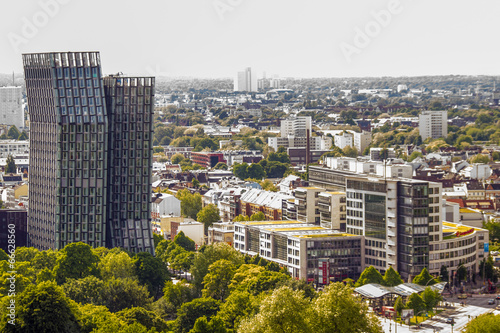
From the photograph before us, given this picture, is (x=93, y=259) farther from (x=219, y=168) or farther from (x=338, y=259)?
(x=219, y=168)

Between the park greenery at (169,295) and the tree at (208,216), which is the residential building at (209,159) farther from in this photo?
the park greenery at (169,295)

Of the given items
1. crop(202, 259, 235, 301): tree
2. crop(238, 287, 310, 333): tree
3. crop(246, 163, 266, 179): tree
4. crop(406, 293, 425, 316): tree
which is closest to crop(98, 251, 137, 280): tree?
crop(202, 259, 235, 301): tree

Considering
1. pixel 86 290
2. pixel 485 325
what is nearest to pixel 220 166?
pixel 86 290

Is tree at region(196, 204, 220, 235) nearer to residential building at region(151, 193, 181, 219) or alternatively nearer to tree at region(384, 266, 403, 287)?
residential building at region(151, 193, 181, 219)

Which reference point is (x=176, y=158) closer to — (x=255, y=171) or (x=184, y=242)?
(x=255, y=171)

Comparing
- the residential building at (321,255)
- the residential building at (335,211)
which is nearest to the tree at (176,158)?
the residential building at (335,211)
